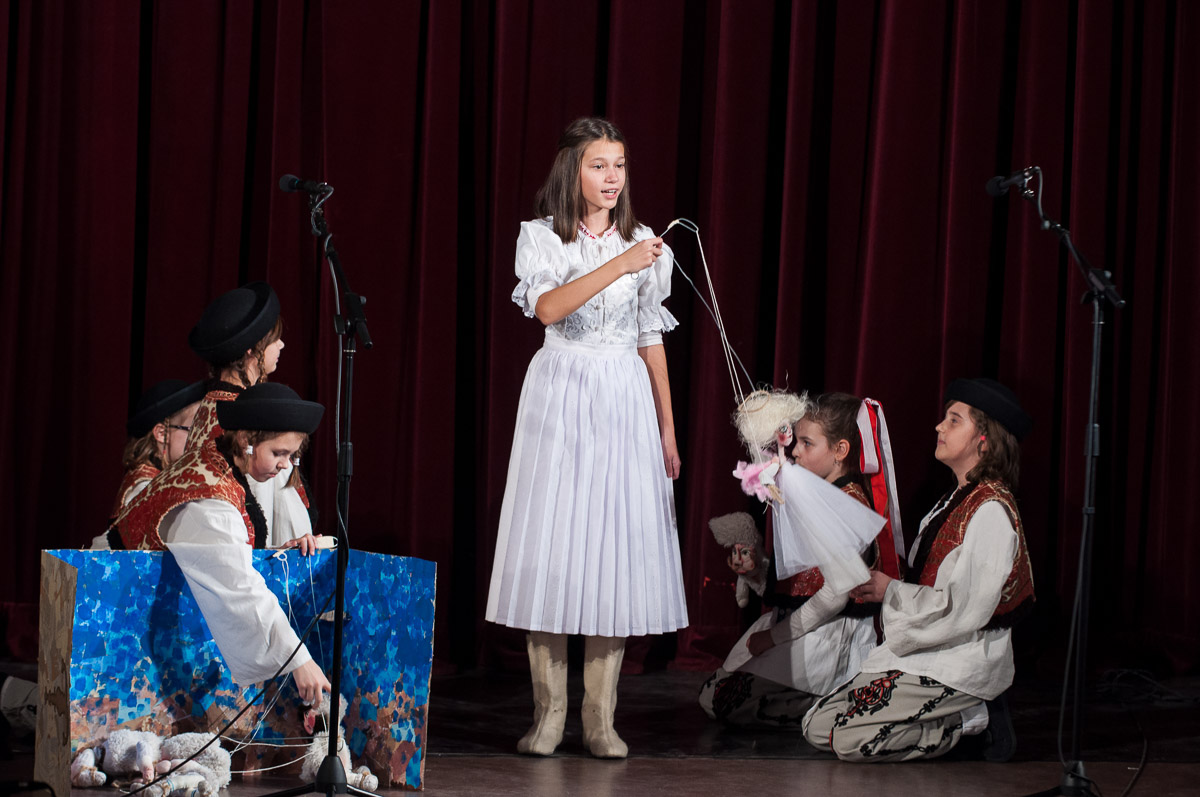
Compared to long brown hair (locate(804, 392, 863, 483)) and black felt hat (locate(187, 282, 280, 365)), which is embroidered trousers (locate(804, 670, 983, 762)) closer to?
long brown hair (locate(804, 392, 863, 483))

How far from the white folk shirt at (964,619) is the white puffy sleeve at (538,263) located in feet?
4.34

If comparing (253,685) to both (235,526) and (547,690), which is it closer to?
(235,526)

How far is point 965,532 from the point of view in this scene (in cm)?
362

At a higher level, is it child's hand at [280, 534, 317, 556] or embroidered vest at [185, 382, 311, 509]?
embroidered vest at [185, 382, 311, 509]

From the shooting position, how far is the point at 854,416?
397 centimetres

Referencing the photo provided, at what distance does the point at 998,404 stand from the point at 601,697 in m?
1.47

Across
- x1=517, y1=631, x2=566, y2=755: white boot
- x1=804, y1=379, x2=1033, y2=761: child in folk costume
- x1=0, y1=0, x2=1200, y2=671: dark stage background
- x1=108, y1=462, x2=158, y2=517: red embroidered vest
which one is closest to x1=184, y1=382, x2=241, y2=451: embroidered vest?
x1=108, y1=462, x2=158, y2=517: red embroidered vest

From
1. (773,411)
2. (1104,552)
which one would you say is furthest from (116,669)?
(1104,552)

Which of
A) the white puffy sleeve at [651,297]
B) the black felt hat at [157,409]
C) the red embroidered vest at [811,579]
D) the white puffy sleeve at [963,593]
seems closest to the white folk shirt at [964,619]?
the white puffy sleeve at [963,593]

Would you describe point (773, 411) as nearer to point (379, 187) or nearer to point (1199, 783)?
point (1199, 783)

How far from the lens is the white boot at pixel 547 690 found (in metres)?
3.45

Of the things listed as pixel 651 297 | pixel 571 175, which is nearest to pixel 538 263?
pixel 571 175

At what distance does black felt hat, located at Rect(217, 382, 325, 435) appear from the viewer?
3.05 m

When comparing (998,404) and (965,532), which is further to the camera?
(998,404)
